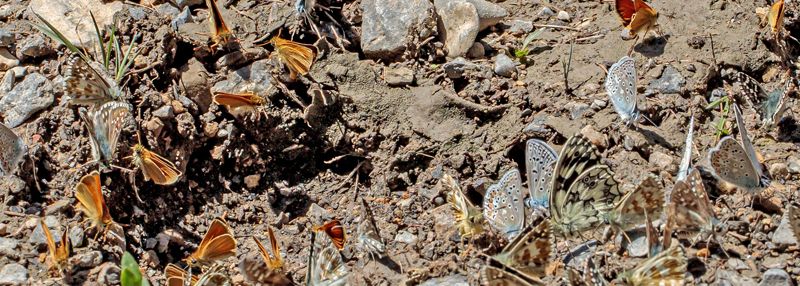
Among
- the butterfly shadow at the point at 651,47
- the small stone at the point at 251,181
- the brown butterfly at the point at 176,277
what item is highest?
the butterfly shadow at the point at 651,47

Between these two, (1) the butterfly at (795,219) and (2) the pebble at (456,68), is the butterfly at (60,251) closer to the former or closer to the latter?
(2) the pebble at (456,68)

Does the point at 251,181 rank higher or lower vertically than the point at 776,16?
lower

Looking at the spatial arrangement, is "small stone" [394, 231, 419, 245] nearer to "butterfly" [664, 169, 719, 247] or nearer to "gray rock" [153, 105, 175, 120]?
"butterfly" [664, 169, 719, 247]

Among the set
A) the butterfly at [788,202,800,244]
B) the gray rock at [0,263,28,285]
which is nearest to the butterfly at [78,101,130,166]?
the gray rock at [0,263,28,285]

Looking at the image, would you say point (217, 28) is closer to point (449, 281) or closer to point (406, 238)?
point (406, 238)

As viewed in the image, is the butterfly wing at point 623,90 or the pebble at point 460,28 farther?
the pebble at point 460,28

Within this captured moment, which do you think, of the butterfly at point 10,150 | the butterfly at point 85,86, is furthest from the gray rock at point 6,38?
the butterfly at point 10,150

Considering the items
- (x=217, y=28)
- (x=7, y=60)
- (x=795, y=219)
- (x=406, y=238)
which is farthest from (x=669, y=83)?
(x=7, y=60)
